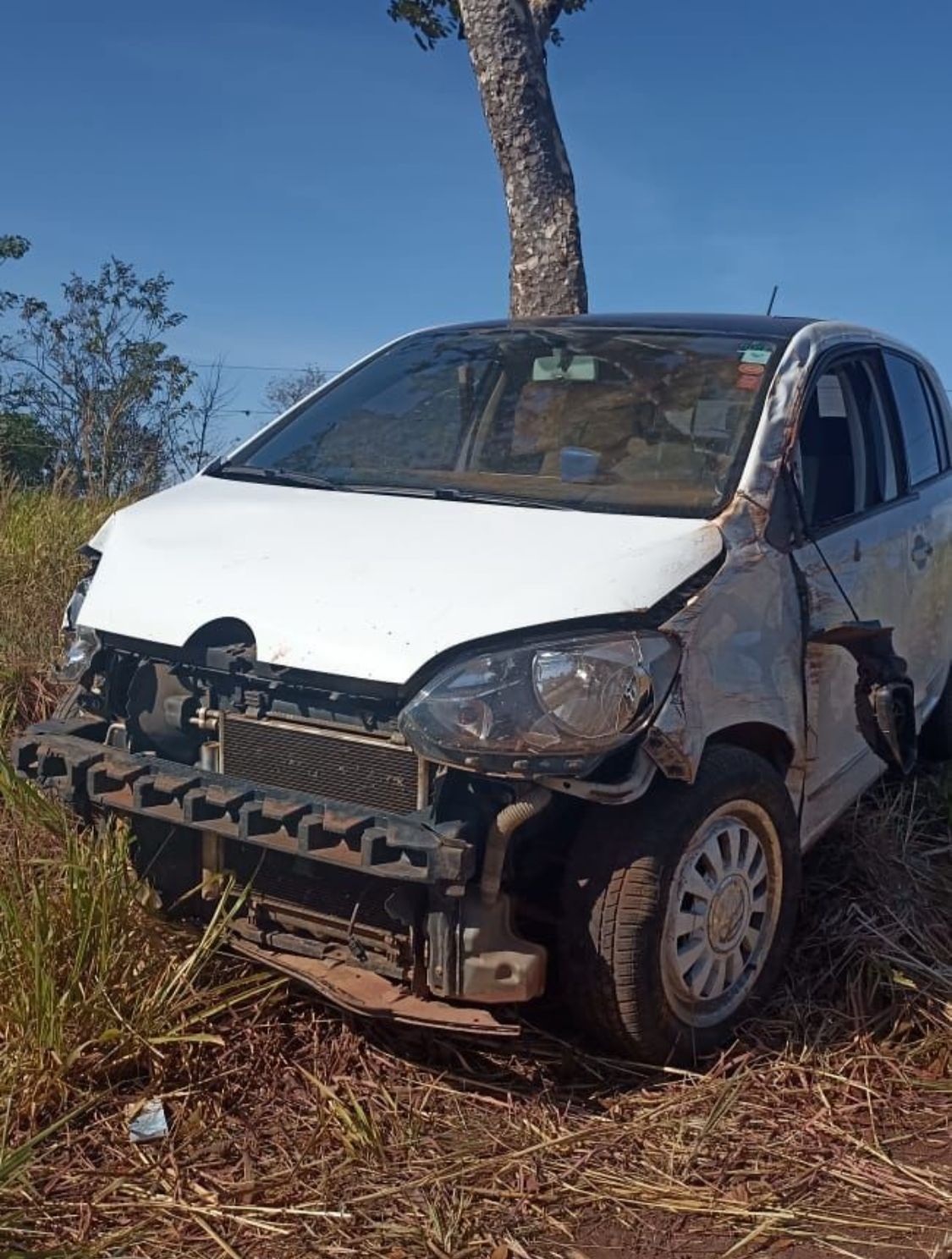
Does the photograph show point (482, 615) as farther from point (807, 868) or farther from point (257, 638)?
point (807, 868)

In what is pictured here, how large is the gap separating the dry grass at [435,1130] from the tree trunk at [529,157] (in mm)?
5118

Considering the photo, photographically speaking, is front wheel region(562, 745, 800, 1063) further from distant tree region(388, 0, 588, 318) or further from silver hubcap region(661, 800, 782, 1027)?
distant tree region(388, 0, 588, 318)

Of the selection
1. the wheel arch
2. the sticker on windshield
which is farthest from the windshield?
the wheel arch

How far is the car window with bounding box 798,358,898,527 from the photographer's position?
386 cm

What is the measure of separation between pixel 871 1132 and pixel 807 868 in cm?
125

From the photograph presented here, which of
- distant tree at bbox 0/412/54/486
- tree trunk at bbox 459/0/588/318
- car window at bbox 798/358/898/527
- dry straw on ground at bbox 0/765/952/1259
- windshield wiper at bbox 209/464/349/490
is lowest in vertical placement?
dry straw on ground at bbox 0/765/952/1259

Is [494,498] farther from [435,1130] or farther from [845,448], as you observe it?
[435,1130]

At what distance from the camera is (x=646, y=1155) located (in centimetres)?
296

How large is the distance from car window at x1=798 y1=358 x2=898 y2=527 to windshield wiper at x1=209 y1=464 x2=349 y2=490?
1364mm

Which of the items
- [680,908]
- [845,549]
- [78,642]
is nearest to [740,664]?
[680,908]

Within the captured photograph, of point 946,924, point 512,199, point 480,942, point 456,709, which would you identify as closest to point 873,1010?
point 946,924

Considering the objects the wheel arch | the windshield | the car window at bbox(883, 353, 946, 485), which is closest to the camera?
the wheel arch

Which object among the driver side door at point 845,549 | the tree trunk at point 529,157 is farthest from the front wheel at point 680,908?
the tree trunk at point 529,157

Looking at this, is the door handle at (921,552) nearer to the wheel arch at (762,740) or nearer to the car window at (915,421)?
the car window at (915,421)
